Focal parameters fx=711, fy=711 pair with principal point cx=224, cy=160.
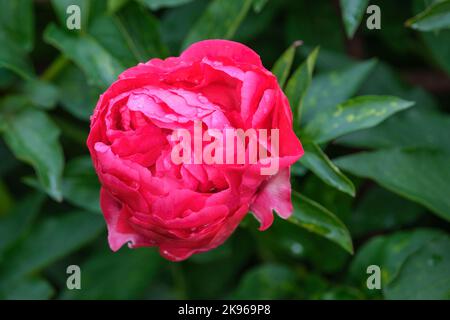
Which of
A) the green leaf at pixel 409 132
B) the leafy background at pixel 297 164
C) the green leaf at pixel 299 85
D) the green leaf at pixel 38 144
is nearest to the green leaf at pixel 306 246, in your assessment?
the leafy background at pixel 297 164

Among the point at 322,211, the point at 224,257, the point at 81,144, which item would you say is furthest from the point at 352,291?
the point at 81,144

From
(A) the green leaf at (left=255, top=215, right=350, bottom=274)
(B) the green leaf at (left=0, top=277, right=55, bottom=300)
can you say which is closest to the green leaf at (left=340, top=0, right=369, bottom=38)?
(A) the green leaf at (left=255, top=215, right=350, bottom=274)

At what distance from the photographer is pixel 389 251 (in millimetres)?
1342

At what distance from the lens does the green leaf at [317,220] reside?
1133 mm

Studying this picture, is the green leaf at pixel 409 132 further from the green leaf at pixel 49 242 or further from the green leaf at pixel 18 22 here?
the green leaf at pixel 18 22

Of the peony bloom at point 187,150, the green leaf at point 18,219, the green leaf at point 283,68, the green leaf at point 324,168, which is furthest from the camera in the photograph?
the green leaf at point 18,219

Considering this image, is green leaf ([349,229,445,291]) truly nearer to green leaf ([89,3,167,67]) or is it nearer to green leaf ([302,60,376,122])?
green leaf ([302,60,376,122])

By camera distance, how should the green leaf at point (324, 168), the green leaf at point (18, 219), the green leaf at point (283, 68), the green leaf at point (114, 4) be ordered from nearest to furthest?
1. the green leaf at point (324, 168)
2. the green leaf at point (283, 68)
3. the green leaf at point (114, 4)
4. the green leaf at point (18, 219)

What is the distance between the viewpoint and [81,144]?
66.2 inches

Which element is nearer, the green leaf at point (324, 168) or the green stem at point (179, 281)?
the green leaf at point (324, 168)

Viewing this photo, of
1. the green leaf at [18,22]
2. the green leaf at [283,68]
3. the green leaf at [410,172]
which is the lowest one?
the green leaf at [410,172]

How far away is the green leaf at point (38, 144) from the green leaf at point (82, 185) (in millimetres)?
40

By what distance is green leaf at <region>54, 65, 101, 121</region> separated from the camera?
4.85 feet

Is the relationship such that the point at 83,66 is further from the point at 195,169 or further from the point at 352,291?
the point at 352,291
